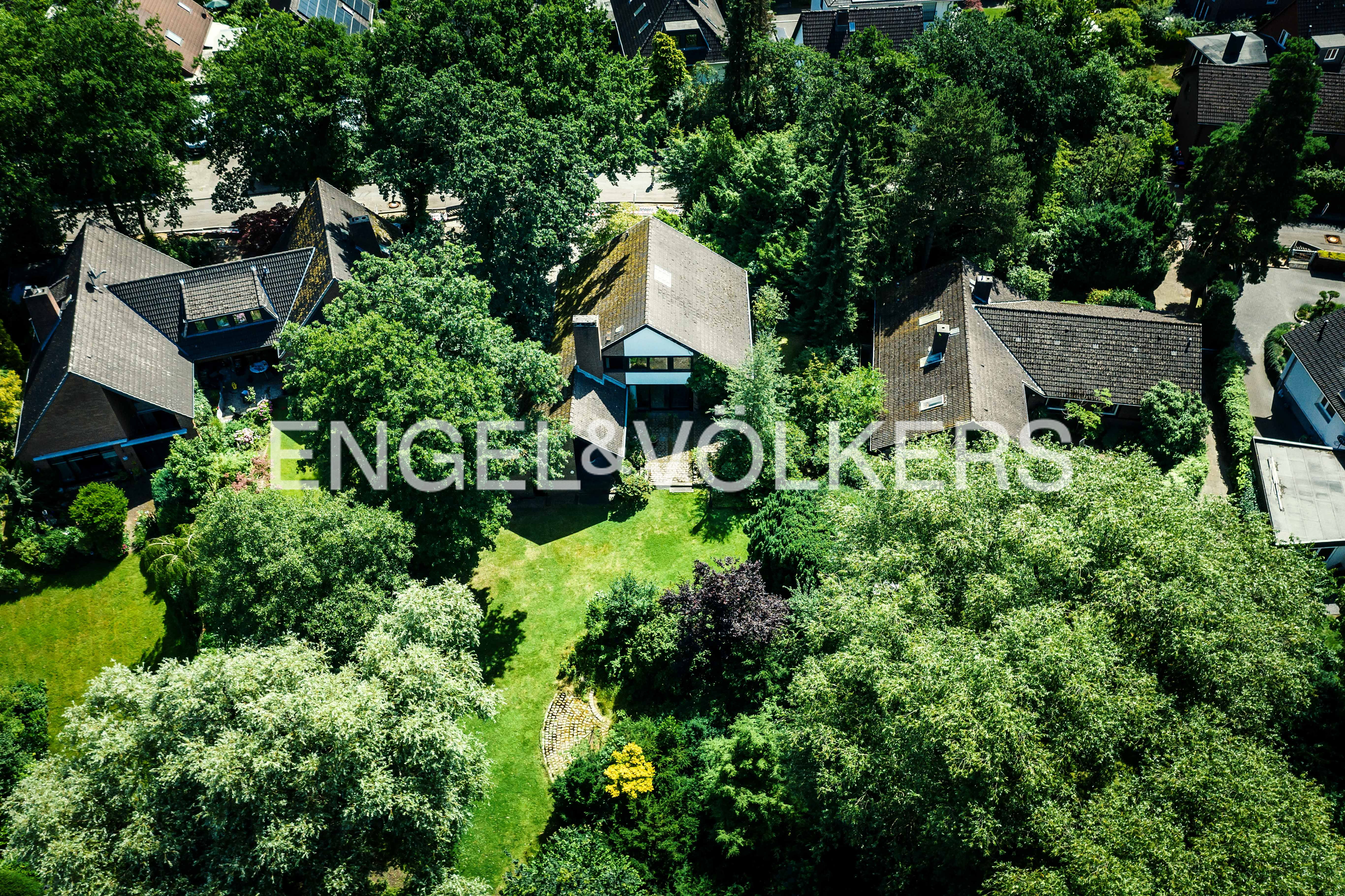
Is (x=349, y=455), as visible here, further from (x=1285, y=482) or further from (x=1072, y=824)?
(x=1285, y=482)

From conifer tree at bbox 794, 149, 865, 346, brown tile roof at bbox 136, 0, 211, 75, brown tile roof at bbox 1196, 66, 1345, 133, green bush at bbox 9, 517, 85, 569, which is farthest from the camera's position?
brown tile roof at bbox 136, 0, 211, 75

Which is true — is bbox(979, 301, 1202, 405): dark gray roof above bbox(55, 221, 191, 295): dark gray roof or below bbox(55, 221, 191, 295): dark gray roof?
below

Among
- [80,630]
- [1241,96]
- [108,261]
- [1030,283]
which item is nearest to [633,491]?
[80,630]

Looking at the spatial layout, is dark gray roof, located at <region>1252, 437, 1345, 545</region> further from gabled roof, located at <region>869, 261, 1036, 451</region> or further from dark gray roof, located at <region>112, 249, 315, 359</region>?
dark gray roof, located at <region>112, 249, 315, 359</region>

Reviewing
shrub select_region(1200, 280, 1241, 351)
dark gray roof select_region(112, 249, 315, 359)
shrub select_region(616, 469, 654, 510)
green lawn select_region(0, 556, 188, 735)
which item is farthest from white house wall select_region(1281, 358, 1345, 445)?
green lawn select_region(0, 556, 188, 735)

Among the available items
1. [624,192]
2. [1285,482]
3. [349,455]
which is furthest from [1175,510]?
[624,192]
